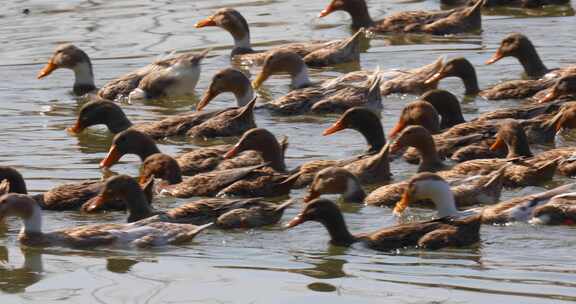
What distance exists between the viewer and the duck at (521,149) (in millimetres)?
14992

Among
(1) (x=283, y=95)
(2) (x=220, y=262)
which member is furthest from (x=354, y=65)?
(2) (x=220, y=262)

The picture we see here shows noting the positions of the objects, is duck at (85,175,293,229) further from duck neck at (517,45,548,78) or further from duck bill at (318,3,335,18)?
duck bill at (318,3,335,18)

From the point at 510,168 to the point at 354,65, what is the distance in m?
6.79

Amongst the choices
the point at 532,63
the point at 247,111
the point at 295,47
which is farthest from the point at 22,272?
Answer: the point at 295,47

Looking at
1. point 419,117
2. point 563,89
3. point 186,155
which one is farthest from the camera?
point 563,89

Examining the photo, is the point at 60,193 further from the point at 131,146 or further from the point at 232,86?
the point at 232,86

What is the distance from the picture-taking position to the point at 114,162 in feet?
53.5

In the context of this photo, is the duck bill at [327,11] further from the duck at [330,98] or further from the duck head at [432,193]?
the duck head at [432,193]

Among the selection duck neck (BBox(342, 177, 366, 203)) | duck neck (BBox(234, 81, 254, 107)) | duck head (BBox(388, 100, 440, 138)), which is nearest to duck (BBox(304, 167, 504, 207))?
duck neck (BBox(342, 177, 366, 203))

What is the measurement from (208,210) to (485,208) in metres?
2.23

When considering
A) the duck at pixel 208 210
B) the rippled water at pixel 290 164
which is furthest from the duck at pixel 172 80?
the duck at pixel 208 210

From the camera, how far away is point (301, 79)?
20.0 m

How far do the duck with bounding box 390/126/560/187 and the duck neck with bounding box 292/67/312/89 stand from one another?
4.20 meters

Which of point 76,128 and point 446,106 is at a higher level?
point 446,106
